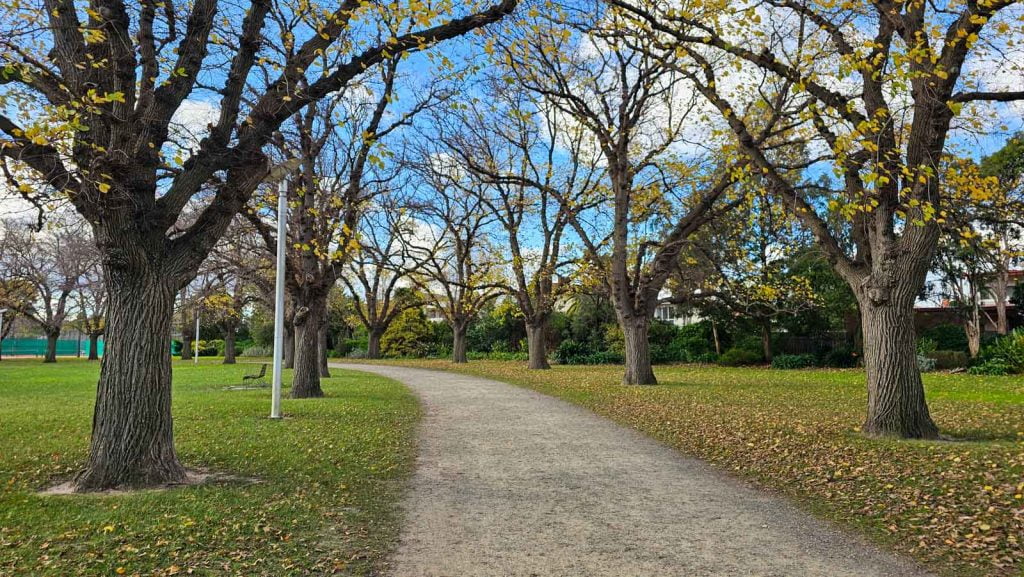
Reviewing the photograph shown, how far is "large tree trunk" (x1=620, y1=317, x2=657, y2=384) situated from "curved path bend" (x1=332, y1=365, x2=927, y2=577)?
9.19 meters

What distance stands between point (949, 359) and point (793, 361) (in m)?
5.74

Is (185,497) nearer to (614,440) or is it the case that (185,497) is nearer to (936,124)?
(614,440)

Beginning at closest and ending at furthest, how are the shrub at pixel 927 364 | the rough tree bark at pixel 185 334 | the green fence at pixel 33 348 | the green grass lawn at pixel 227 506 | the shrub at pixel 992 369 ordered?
1. the green grass lawn at pixel 227 506
2. the shrub at pixel 992 369
3. the shrub at pixel 927 364
4. the rough tree bark at pixel 185 334
5. the green fence at pixel 33 348

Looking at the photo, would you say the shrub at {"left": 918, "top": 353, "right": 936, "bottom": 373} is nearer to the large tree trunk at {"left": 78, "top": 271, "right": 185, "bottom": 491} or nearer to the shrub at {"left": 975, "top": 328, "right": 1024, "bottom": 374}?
the shrub at {"left": 975, "top": 328, "right": 1024, "bottom": 374}

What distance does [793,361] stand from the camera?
2744cm

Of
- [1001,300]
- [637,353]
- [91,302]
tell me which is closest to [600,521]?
[637,353]

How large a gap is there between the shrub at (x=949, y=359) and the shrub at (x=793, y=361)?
198 inches

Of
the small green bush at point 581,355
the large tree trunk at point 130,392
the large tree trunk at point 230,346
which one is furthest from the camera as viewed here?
the large tree trunk at point 230,346

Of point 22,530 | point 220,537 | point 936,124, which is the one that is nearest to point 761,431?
point 936,124

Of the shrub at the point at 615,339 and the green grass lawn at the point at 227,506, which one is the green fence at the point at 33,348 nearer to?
the shrub at the point at 615,339

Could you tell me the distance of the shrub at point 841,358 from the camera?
87.6 ft

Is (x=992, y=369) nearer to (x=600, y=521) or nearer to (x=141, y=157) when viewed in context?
(x=600, y=521)

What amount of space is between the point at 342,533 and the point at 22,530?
94.7 inches

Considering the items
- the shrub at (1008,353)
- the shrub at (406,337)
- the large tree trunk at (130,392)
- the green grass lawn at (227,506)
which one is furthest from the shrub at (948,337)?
the shrub at (406,337)
